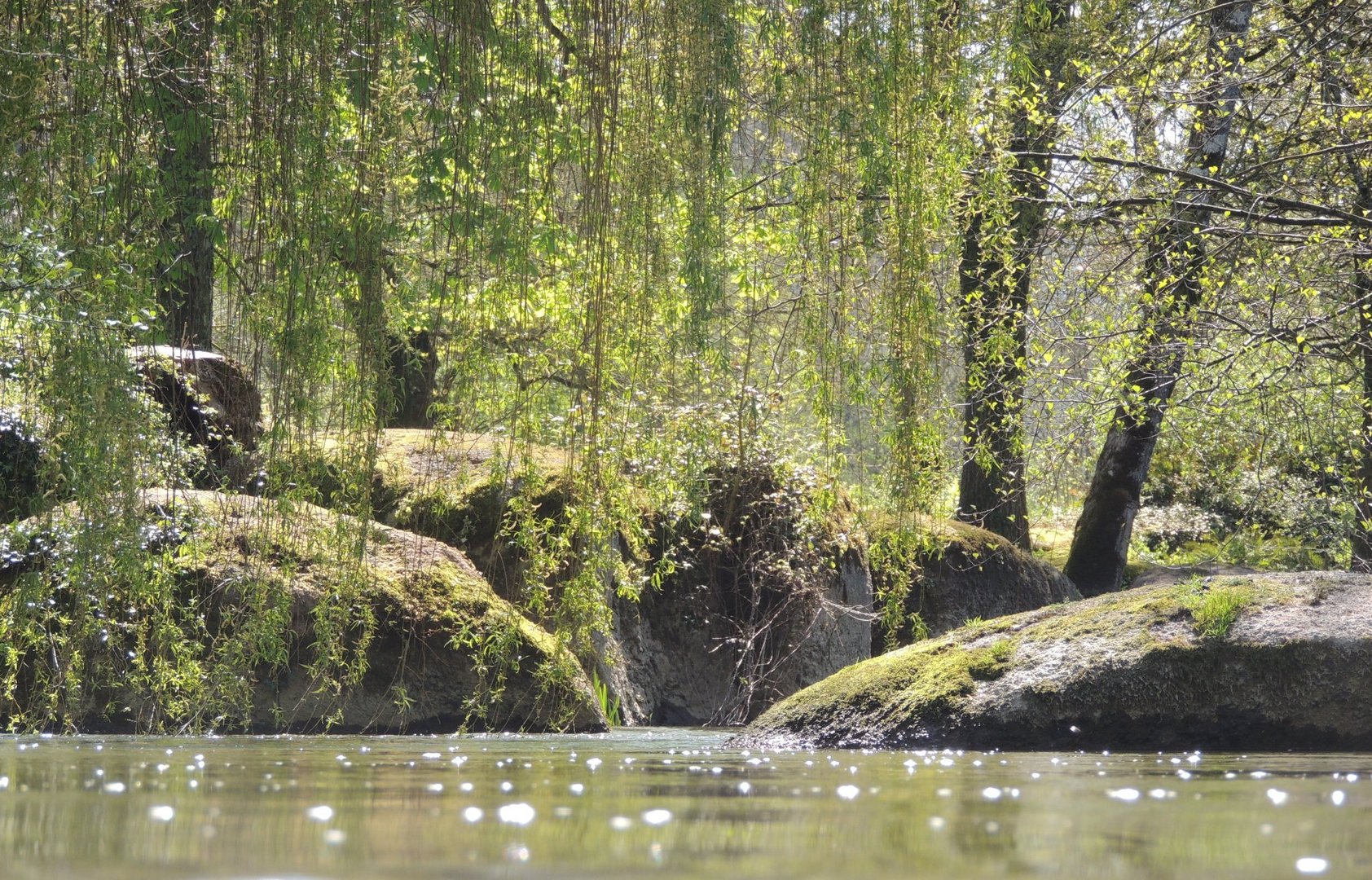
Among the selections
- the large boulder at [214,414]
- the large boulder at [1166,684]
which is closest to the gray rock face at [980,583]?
the large boulder at [1166,684]

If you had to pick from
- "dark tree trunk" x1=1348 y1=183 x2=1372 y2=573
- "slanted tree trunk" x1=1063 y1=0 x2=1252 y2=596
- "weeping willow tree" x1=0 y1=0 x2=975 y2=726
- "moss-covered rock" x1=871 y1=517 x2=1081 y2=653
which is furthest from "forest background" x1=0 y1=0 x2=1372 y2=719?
"moss-covered rock" x1=871 y1=517 x2=1081 y2=653

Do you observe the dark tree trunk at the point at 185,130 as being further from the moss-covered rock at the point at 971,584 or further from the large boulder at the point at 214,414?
the moss-covered rock at the point at 971,584

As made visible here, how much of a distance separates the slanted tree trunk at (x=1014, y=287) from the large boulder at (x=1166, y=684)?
8.42 feet

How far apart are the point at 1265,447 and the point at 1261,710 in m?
5.04

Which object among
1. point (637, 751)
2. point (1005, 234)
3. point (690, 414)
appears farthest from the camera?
point (1005, 234)

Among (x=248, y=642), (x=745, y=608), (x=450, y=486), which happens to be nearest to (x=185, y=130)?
(x=450, y=486)

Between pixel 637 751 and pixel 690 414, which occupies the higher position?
pixel 690 414

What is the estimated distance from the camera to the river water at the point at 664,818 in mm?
1651

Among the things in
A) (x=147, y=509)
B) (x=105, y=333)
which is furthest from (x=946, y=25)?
(x=147, y=509)

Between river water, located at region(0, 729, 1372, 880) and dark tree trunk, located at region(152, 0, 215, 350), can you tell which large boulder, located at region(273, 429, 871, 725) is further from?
river water, located at region(0, 729, 1372, 880)

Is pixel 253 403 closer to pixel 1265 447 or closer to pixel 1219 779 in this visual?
pixel 1219 779

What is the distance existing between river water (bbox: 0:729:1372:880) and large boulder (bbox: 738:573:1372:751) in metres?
1.02

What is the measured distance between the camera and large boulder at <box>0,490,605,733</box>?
512 centimetres

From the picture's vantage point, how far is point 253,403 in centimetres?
529
